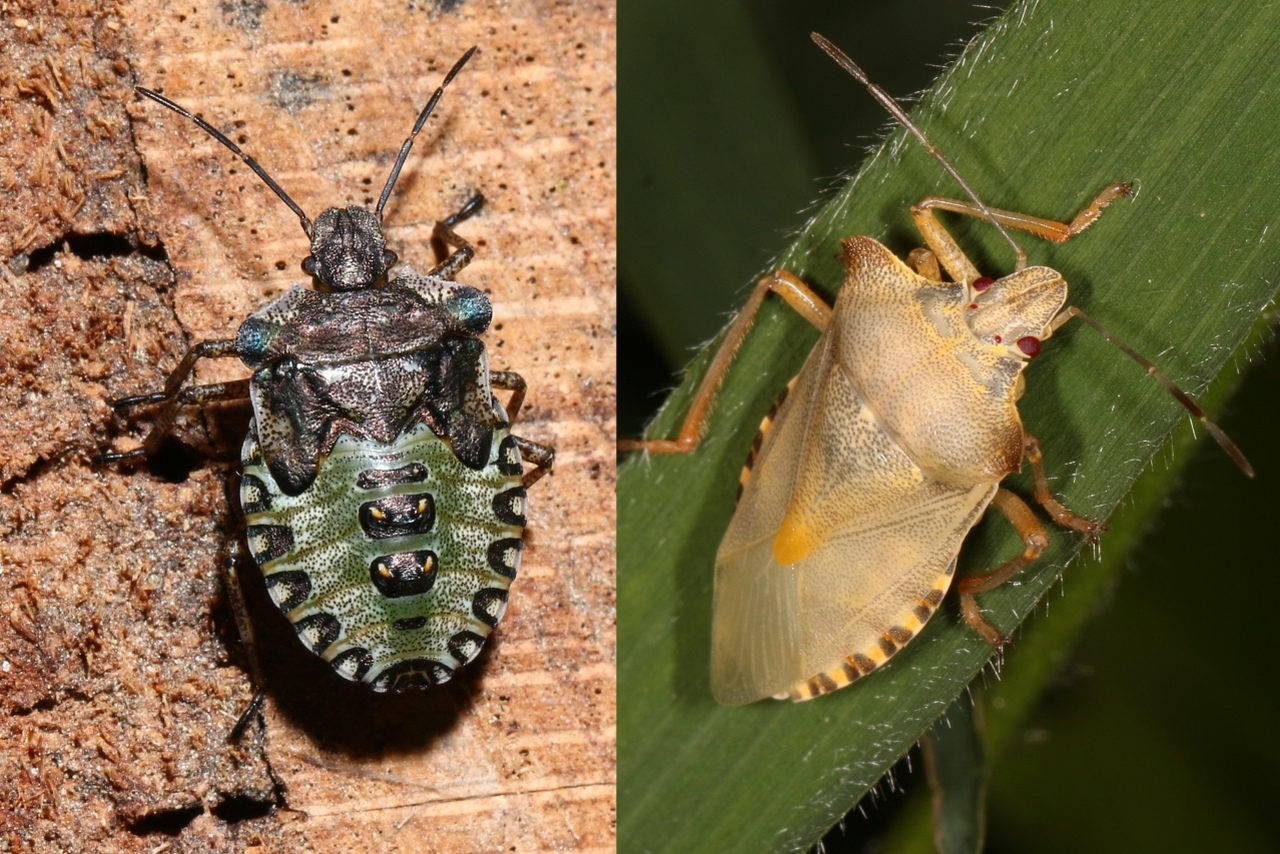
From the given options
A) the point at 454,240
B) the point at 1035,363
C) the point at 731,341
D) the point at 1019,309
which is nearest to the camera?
the point at 454,240

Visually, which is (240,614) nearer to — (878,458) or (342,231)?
(342,231)

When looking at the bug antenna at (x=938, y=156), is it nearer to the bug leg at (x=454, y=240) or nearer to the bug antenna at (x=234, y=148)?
the bug leg at (x=454, y=240)

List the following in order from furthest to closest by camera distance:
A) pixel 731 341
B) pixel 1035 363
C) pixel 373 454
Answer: pixel 731 341
pixel 1035 363
pixel 373 454

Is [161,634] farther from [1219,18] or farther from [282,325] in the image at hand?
[1219,18]

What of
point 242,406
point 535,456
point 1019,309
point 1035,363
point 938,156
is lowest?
point 242,406

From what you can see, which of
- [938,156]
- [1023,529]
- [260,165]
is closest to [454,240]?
[260,165]

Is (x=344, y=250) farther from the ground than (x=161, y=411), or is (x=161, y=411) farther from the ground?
(x=344, y=250)

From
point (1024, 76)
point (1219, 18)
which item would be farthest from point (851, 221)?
point (1219, 18)
